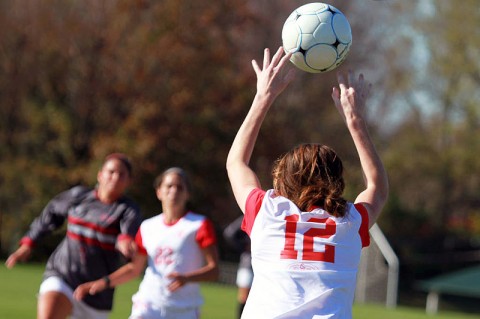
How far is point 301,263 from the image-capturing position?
394 centimetres

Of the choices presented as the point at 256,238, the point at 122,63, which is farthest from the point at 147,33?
the point at 256,238

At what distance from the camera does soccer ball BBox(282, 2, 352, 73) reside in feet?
16.7

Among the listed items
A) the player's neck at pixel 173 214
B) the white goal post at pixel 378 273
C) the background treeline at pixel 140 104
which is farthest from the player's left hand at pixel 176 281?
the white goal post at pixel 378 273

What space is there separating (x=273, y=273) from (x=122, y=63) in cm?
2633

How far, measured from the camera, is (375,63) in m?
38.1

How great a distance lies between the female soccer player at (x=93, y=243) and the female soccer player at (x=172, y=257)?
0.16 m

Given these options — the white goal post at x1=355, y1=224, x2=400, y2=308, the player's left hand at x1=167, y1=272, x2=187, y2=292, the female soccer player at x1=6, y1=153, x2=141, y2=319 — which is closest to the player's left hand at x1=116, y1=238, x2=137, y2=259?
the female soccer player at x1=6, y1=153, x2=141, y2=319

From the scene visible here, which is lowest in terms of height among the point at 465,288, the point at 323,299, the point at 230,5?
the point at 465,288

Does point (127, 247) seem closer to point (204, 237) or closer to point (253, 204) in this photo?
point (204, 237)

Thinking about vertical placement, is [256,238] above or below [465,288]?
above

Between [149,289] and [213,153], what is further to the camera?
[213,153]

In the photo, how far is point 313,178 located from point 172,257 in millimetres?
3796

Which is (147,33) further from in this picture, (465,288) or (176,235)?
(176,235)

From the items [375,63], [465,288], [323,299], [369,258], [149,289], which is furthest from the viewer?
[375,63]
